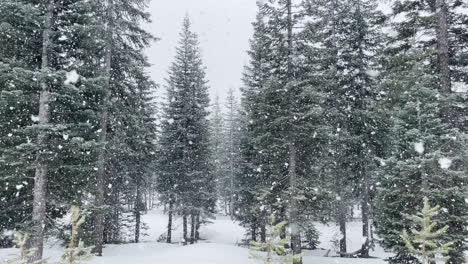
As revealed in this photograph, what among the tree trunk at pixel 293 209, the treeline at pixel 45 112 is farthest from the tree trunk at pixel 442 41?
the treeline at pixel 45 112

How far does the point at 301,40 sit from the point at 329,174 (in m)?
9.69

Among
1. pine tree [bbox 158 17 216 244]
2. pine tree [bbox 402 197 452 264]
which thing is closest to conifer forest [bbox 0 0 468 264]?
pine tree [bbox 402 197 452 264]

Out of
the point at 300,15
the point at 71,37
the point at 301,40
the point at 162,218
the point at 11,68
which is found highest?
the point at 300,15

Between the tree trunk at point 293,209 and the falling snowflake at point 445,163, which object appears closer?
the falling snowflake at point 445,163

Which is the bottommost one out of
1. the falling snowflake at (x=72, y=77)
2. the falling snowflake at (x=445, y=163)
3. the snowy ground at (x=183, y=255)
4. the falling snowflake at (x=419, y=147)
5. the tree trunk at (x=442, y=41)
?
the snowy ground at (x=183, y=255)

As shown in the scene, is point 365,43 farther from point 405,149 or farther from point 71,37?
point 71,37

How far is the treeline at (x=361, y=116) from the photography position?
40.6 feet

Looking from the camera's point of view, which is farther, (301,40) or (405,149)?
(301,40)

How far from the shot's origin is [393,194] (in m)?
12.7

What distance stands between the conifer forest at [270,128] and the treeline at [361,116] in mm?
74

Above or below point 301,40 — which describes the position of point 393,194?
below

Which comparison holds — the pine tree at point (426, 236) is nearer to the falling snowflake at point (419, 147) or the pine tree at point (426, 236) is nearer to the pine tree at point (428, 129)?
the pine tree at point (428, 129)

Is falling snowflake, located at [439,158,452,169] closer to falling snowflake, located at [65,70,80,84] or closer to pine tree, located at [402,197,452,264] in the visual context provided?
pine tree, located at [402,197,452,264]

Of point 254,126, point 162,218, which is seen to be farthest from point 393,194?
point 162,218
